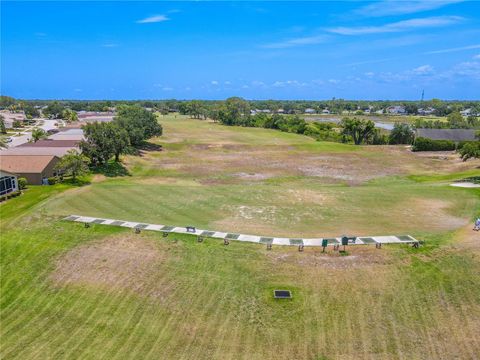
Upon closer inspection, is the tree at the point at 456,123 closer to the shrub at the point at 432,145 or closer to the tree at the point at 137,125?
the shrub at the point at 432,145

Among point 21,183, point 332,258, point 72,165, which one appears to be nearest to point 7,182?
point 21,183

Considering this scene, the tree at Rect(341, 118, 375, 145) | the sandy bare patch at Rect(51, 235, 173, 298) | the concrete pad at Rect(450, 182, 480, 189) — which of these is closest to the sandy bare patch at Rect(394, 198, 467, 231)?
the concrete pad at Rect(450, 182, 480, 189)

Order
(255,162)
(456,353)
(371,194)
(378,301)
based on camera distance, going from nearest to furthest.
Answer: (456,353)
(378,301)
(371,194)
(255,162)

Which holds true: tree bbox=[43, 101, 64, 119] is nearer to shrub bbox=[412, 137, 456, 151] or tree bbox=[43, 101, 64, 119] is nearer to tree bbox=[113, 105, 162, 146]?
tree bbox=[113, 105, 162, 146]

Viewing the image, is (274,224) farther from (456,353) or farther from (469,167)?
(469,167)

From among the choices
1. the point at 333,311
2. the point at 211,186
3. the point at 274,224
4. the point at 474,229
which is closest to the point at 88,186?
the point at 211,186

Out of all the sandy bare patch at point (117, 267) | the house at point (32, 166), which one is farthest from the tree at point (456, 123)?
the sandy bare patch at point (117, 267)

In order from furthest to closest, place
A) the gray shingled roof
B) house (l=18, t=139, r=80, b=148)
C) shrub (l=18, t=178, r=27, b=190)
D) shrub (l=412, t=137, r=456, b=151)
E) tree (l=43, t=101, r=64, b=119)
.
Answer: tree (l=43, t=101, r=64, b=119) < the gray shingled roof < shrub (l=412, t=137, r=456, b=151) < house (l=18, t=139, r=80, b=148) < shrub (l=18, t=178, r=27, b=190)
